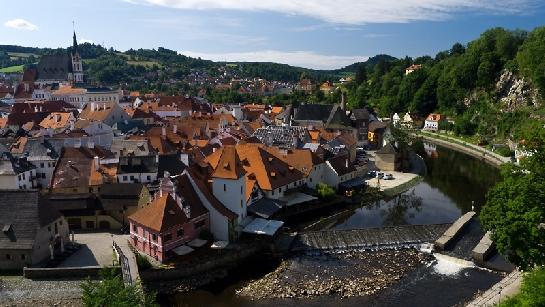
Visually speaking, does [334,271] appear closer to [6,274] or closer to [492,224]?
[492,224]

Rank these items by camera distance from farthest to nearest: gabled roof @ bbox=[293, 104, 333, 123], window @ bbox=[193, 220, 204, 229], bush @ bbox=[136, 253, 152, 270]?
gabled roof @ bbox=[293, 104, 333, 123] → window @ bbox=[193, 220, 204, 229] → bush @ bbox=[136, 253, 152, 270]

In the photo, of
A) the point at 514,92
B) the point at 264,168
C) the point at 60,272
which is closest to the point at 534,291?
the point at 60,272

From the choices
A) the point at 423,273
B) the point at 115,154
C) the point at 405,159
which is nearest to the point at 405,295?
the point at 423,273

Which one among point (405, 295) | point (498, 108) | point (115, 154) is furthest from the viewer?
point (498, 108)

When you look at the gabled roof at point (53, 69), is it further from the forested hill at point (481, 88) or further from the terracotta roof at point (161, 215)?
the terracotta roof at point (161, 215)

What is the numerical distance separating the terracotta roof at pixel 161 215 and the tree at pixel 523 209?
20.2 meters

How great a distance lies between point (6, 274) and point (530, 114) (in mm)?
88896

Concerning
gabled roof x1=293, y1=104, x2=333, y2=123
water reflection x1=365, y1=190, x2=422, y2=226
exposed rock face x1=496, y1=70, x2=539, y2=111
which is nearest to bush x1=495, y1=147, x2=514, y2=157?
exposed rock face x1=496, y1=70, x2=539, y2=111

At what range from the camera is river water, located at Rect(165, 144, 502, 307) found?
99.1 feet

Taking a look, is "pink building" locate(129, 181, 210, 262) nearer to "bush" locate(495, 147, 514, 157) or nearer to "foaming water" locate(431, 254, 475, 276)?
"foaming water" locate(431, 254, 475, 276)

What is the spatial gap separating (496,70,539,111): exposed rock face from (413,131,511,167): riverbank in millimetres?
14495

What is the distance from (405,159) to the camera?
229 feet

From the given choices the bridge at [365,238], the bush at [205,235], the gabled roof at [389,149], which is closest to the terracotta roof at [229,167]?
the bush at [205,235]

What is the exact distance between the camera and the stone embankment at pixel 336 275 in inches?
1228
